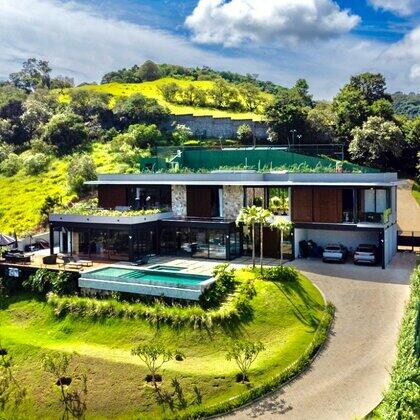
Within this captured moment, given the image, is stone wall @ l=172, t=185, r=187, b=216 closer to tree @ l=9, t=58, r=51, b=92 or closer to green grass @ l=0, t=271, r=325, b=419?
green grass @ l=0, t=271, r=325, b=419

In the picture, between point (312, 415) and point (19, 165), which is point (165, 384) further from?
point (19, 165)

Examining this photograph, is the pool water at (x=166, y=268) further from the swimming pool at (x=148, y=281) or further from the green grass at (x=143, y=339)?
the green grass at (x=143, y=339)

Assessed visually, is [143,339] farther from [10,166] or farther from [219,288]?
[10,166]

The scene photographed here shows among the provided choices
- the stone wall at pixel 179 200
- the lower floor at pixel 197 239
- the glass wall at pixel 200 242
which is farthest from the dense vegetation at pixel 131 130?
the glass wall at pixel 200 242

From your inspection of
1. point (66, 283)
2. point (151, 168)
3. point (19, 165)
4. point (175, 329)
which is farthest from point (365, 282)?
point (19, 165)

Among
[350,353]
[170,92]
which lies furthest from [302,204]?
[170,92]

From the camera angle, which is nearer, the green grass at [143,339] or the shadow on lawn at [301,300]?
the green grass at [143,339]
